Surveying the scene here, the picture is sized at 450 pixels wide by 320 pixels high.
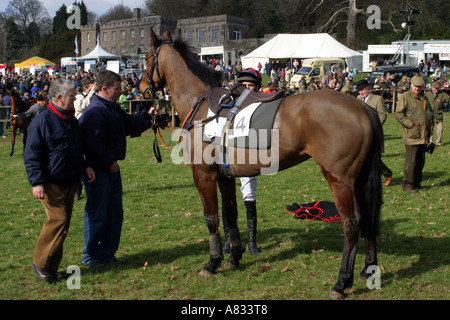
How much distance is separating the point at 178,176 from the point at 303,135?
6.70 meters

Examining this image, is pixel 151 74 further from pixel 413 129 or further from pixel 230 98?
pixel 413 129

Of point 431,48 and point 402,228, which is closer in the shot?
point 402,228

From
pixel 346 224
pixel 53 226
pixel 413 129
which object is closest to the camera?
pixel 346 224

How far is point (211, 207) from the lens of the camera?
5.16 m

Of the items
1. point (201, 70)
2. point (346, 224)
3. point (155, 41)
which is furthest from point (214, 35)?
point (346, 224)

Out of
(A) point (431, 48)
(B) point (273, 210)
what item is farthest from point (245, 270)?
(A) point (431, 48)

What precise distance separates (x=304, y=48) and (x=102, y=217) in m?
32.0

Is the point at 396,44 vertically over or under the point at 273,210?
over

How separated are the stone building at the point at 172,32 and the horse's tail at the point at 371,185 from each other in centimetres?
5734

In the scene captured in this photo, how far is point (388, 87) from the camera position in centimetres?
2486

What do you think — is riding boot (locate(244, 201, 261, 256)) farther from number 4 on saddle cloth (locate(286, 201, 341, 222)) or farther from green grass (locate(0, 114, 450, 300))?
A: number 4 on saddle cloth (locate(286, 201, 341, 222))

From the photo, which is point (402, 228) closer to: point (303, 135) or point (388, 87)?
point (303, 135)
